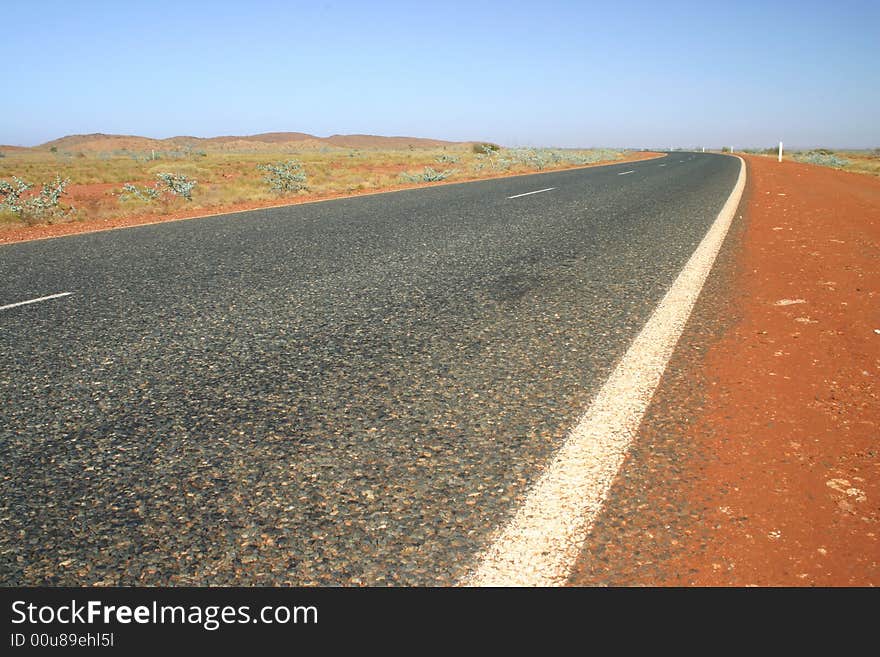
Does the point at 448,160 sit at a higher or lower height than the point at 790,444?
higher

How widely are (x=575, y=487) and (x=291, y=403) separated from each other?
1.33 meters

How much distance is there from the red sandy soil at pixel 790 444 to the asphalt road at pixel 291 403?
570 millimetres

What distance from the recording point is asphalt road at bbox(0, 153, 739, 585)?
1812 millimetres

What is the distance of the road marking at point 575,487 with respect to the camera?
169 cm

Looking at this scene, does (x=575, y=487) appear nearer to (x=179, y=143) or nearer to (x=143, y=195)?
(x=143, y=195)

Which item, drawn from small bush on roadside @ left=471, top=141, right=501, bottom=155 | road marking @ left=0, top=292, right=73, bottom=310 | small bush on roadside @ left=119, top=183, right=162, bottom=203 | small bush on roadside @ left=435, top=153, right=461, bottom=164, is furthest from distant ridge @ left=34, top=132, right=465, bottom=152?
road marking @ left=0, top=292, right=73, bottom=310

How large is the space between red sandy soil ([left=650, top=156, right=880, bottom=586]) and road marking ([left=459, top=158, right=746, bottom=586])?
0.84 ft

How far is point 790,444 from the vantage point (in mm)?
2391

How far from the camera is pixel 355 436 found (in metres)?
2.45

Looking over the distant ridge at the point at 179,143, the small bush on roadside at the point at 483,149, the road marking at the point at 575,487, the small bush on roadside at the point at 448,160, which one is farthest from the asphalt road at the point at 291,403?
the distant ridge at the point at 179,143

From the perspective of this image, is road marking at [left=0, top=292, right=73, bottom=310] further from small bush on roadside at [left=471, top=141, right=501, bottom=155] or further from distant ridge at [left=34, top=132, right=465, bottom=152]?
distant ridge at [left=34, top=132, right=465, bottom=152]

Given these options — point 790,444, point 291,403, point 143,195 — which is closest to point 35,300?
point 291,403

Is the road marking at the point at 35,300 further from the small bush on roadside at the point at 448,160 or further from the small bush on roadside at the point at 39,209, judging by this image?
the small bush on roadside at the point at 448,160

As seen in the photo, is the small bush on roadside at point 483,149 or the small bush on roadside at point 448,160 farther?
the small bush on roadside at point 483,149
